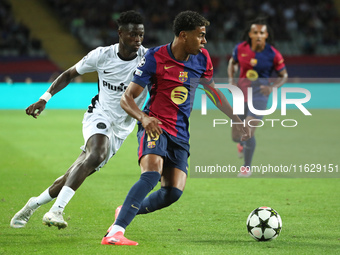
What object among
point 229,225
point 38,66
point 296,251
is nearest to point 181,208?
point 229,225

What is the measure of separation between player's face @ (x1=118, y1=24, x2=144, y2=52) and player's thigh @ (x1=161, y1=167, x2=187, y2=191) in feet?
4.71

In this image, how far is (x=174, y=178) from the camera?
221 inches

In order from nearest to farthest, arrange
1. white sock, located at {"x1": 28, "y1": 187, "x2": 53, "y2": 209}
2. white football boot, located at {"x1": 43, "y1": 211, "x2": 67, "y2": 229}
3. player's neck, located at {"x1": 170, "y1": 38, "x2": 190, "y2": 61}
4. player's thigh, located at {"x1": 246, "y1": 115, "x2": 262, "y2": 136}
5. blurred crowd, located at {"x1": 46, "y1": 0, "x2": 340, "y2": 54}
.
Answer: white football boot, located at {"x1": 43, "y1": 211, "x2": 67, "y2": 229} → player's neck, located at {"x1": 170, "y1": 38, "x2": 190, "y2": 61} → white sock, located at {"x1": 28, "y1": 187, "x2": 53, "y2": 209} → player's thigh, located at {"x1": 246, "y1": 115, "x2": 262, "y2": 136} → blurred crowd, located at {"x1": 46, "y1": 0, "x2": 340, "y2": 54}

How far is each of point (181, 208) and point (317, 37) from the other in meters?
22.0

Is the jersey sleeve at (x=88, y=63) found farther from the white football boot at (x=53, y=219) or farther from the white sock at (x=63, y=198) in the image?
the white football boot at (x=53, y=219)

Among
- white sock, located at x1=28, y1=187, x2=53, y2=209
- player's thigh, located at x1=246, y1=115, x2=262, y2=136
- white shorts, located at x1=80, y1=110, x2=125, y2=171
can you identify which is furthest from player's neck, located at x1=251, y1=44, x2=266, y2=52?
white sock, located at x1=28, y1=187, x2=53, y2=209

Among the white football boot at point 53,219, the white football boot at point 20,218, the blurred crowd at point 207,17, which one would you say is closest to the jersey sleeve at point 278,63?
the white football boot at point 20,218

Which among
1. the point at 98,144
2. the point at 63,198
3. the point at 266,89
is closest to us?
the point at 63,198

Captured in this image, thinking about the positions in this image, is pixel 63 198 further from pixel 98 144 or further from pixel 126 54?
pixel 126 54

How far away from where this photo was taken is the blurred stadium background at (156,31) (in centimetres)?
2711

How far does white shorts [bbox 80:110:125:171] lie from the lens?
621cm

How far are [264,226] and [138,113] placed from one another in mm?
1531

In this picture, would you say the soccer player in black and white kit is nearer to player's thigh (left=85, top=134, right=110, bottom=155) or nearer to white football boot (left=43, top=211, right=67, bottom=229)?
player's thigh (left=85, top=134, right=110, bottom=155)

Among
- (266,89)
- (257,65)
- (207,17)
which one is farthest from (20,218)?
(207,17)
